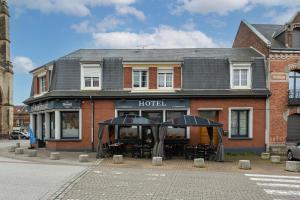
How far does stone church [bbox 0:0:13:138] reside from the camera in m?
53.2

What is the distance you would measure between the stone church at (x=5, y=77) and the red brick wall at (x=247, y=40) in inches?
1404

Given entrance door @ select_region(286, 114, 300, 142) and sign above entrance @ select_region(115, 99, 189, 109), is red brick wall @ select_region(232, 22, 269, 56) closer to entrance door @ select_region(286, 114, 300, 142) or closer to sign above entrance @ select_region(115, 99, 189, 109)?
entrance door @ select_region(286, 114, 300, 142)

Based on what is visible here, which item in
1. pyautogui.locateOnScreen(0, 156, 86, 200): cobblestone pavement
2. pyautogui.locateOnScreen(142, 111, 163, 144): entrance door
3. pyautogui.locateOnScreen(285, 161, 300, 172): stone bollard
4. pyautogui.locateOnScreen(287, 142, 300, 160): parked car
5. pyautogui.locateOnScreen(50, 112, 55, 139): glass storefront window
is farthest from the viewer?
pyautogui.locateOnScreen(50, 112, 55, 139): glass storefront window

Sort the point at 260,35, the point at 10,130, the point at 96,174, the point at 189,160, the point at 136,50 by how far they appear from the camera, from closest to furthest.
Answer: the point at 96,174 < the point at 189,160 < the point at 260,35 < the point at 136,50 < the point at 10,130

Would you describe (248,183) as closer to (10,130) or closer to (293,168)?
(293,168)

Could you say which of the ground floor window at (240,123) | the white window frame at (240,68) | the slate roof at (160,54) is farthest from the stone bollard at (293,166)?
the slate roof at (160,54)

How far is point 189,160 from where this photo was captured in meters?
20.4

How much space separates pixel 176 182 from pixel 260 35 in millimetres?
15712

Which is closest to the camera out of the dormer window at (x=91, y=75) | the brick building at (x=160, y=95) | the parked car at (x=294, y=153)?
the parked car at (x=294, y=153)

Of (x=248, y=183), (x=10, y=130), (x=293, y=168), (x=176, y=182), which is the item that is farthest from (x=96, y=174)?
(x=10, y=130)

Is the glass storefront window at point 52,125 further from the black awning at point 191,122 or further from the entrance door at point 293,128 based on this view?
the entrance door at point 293,128

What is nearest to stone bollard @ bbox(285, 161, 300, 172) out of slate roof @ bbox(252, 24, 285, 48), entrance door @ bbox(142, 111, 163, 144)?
entrance door @ bbox(142, 111, 163, 144)

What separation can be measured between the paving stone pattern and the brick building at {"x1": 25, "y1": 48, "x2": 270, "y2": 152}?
28.1ft

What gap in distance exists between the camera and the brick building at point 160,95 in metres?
23.8
